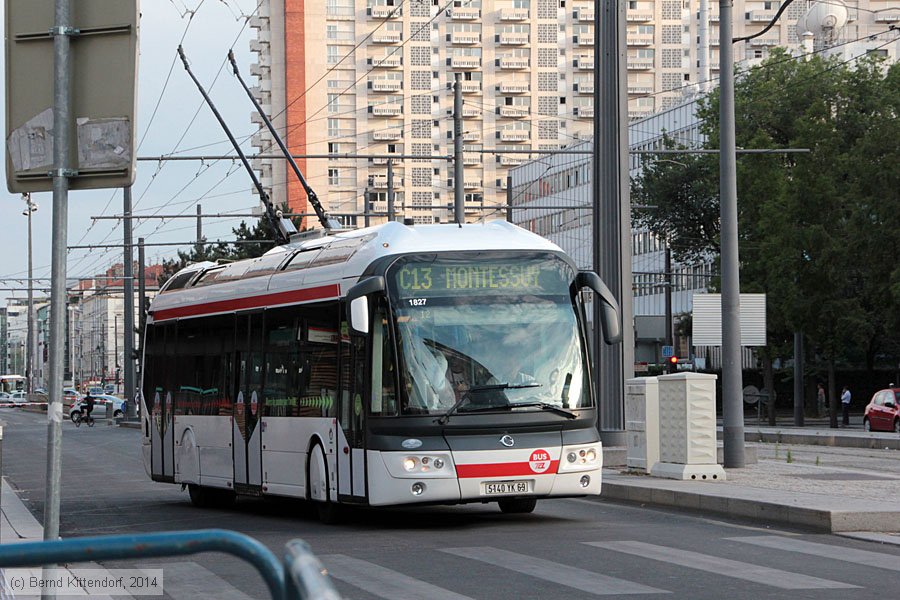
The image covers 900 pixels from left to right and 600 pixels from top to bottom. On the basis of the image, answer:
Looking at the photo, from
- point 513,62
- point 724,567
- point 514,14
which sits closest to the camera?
point 724,567

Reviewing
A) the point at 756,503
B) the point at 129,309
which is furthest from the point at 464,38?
the point at 756,503

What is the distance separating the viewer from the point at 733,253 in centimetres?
2214

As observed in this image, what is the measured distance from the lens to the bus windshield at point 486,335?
15016 millimetres

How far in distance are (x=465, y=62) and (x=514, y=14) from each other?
243 inches

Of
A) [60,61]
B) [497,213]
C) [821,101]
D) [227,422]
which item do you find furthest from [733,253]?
[497,213]

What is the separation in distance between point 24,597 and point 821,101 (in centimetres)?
4675

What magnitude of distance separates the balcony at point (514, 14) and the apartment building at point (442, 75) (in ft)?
0.57

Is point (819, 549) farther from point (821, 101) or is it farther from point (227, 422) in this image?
point (821, 101)

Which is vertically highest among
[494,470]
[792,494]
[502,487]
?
[494,470]

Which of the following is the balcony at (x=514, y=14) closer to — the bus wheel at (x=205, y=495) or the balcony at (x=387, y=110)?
the balcony at (x=387, y=110)

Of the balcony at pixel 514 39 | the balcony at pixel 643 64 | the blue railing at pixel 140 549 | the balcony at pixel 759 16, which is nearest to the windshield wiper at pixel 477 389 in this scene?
the blue railing at pixel 140 549

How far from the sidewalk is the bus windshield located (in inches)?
78.9

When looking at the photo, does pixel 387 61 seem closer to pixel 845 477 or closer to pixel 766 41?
pixel 766 41

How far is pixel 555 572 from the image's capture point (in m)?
11.3
